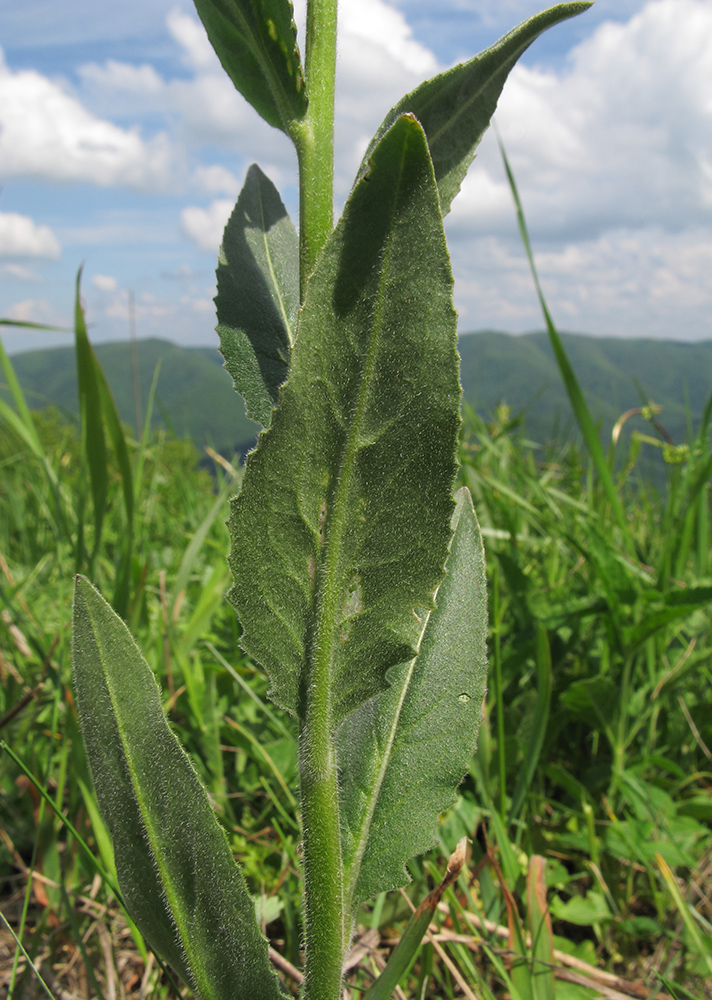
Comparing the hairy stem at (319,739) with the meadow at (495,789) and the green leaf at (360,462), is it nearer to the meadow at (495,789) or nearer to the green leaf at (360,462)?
the green leaf at (360,462)

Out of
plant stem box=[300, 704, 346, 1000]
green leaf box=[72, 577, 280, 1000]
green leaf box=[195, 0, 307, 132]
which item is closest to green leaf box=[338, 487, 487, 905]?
plant stem box=[300, 704, 346, 1000]

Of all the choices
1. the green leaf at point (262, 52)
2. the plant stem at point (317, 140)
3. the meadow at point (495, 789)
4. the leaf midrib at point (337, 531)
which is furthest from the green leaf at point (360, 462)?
the meadow at point (495, 789)

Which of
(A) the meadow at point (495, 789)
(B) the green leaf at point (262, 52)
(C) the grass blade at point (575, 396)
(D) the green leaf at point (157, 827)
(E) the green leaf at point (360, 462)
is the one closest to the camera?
(E) the green leaf at point (360, 462)

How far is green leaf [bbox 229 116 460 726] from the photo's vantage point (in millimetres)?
871

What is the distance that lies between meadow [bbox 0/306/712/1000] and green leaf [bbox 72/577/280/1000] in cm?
15

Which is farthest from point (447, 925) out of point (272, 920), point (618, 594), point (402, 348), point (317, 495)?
point (402, 348)

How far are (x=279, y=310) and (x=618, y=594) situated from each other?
5.05 ft

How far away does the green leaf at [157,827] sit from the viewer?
1117mm

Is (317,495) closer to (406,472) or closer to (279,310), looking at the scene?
(406,472)

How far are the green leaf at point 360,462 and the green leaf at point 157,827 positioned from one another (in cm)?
25

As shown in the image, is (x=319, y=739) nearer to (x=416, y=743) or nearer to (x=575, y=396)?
(x=416, y=743)

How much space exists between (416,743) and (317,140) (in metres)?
1.02

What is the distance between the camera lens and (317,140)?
42.9 inches

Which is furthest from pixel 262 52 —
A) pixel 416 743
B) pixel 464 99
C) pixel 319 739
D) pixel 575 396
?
pixel 575 396
